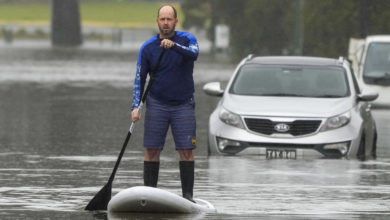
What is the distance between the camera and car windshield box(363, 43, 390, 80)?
3169 centimetres

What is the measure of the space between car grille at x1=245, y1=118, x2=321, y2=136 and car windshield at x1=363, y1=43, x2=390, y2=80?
13.2 meters

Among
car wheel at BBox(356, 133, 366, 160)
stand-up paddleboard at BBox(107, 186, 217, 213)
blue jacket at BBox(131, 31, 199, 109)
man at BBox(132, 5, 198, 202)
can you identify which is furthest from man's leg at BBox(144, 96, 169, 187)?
car wheel at BBox(356, 133, 366, 160)

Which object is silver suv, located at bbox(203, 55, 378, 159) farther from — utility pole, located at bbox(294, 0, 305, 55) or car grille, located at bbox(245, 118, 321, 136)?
utility pole, located at bbox(294, 0, 305, 55)

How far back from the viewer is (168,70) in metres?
12.9

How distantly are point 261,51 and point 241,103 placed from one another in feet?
142

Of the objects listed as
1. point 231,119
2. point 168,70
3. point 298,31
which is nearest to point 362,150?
point 231,119

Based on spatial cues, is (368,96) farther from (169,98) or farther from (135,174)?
(169,98)

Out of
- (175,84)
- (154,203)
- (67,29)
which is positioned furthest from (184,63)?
(67,29)

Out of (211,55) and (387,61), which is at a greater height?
(387,61)

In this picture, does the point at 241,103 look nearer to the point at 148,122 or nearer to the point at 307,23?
the point at 148,122

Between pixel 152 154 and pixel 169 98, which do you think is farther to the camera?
pixel 152 154

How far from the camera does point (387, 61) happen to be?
106ft

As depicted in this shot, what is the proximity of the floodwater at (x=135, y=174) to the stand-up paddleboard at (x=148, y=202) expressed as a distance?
0.10 m

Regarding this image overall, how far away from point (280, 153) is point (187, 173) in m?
5.40
